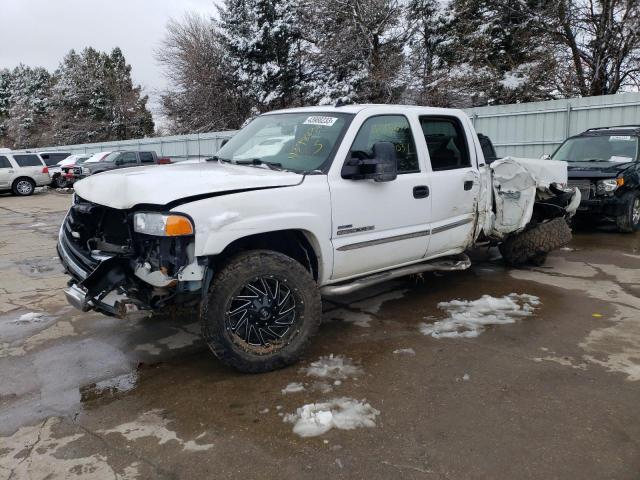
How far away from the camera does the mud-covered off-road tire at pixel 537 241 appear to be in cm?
638

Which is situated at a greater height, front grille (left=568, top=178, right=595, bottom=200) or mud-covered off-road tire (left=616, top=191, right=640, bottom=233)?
front grille (left=568, top=178, right=595, bottom=200)

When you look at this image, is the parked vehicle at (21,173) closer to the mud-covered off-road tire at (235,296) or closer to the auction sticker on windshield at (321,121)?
the auction sticker on windshield at (321,121)

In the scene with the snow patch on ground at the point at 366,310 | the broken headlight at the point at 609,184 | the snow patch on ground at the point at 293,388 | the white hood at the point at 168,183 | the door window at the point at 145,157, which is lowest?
the snow patch on ground at the point at 293,388

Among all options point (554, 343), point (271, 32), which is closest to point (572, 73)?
point (271, 32)

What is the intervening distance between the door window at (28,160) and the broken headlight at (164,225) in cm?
2084

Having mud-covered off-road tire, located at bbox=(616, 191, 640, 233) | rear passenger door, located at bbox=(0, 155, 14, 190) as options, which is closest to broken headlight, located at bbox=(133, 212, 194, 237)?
mud-covered off-road tire, located at bbox=(616, 191, 640, 233)

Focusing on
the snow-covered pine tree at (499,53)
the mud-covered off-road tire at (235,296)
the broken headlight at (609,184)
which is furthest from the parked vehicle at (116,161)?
the mud-covered off-road tire at (235,296)

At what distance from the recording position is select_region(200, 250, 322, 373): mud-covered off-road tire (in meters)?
3.45

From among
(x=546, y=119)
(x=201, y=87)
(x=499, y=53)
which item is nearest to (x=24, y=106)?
(x=201, y=87)

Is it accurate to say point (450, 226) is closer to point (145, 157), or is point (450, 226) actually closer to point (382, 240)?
point (382, 240)

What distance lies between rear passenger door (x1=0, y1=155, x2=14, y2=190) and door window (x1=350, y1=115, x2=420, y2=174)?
20.3m

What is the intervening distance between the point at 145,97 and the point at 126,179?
183ft

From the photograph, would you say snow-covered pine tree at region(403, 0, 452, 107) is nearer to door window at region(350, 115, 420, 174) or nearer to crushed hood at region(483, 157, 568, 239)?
crushed hood at region(483, 157, 568, 239)

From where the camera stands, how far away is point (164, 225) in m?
3.26
